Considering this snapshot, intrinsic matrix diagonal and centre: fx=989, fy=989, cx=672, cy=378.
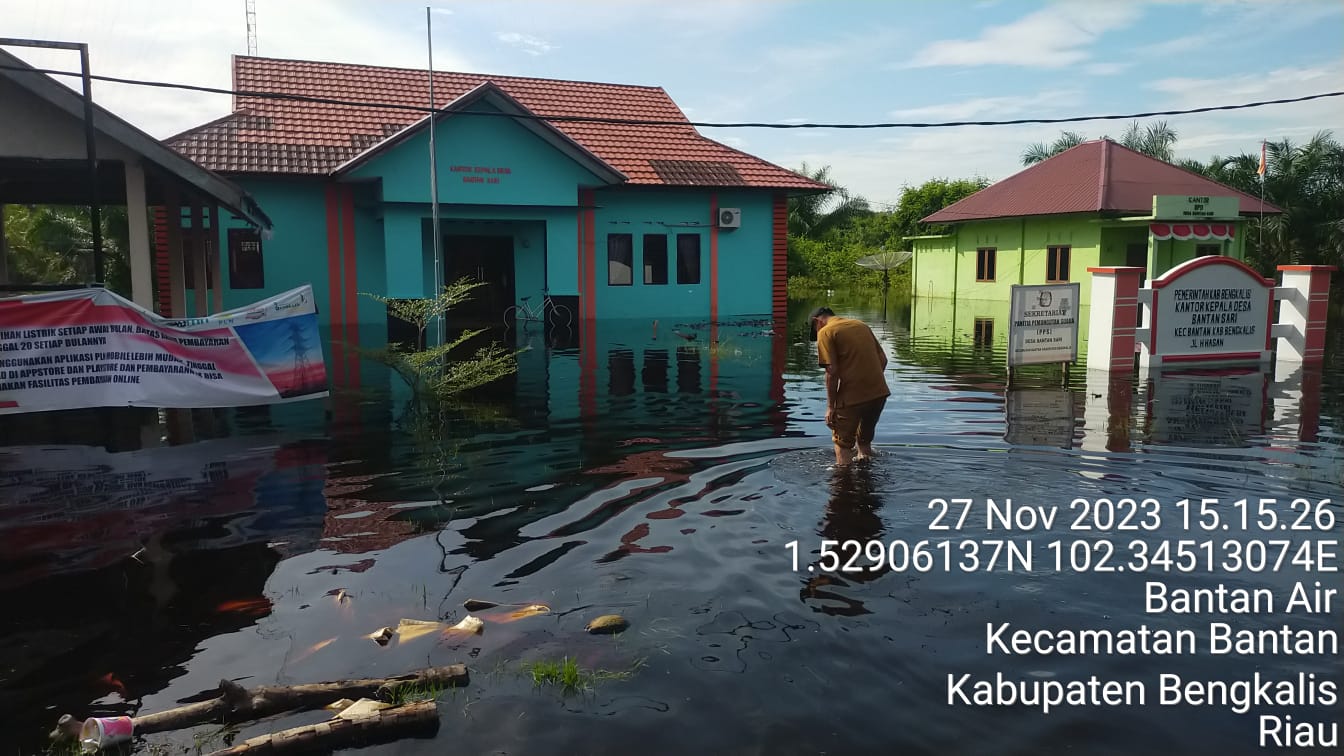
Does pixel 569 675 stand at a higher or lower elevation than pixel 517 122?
lower

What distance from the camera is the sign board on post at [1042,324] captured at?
1423 cm

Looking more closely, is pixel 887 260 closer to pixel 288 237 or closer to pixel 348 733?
pixel 288 237

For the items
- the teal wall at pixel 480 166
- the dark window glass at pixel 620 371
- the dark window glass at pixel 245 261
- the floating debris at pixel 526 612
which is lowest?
the floating debris at pixel 526 612

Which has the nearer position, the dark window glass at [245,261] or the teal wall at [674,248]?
the dark window glass at [245,261]

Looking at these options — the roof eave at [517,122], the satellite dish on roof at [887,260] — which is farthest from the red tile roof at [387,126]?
the satellite dish on roof at [887,260]

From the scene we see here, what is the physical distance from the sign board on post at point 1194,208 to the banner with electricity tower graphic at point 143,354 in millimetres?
26943

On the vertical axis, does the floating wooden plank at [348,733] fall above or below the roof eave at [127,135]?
below

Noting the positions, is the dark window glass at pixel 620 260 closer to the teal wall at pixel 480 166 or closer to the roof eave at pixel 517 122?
the roof eave at pixel 517 122

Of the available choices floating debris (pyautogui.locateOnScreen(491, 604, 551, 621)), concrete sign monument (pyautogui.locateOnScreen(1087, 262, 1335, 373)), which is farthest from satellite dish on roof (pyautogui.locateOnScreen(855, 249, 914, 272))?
floating debris (pyautogui.locateOnScreen(491, 604, 551, 621))

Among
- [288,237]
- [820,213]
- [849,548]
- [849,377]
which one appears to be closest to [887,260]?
[820,213]

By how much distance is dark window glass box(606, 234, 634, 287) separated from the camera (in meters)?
27.2

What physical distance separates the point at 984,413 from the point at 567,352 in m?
9.83

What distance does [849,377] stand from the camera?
8.73 m

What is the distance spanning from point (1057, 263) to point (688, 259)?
14.3 m
